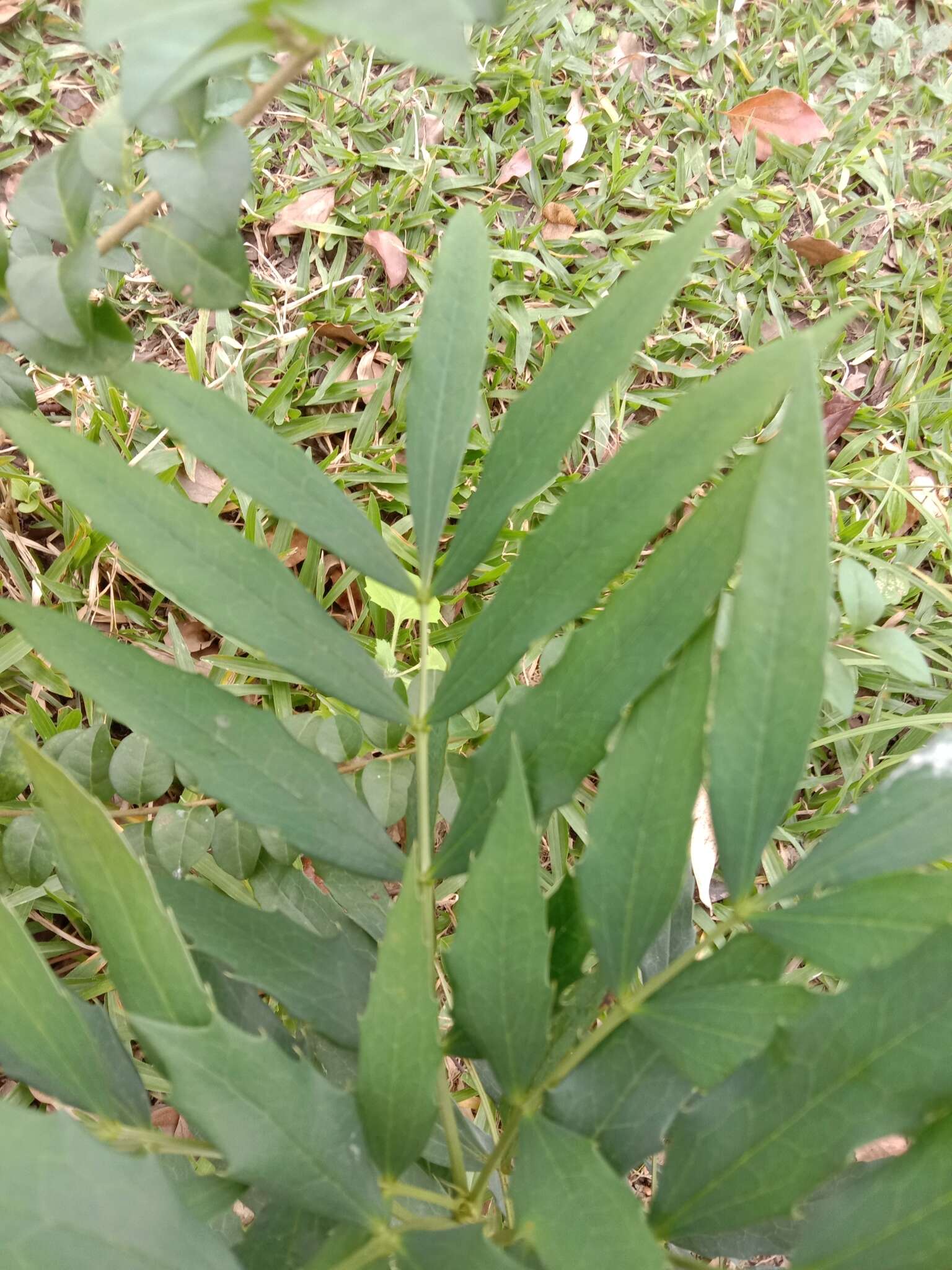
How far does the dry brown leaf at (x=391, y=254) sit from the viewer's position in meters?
1.23

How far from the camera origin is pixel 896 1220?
0.41 metres

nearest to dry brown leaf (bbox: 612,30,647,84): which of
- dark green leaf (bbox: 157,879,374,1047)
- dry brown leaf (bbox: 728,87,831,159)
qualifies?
dry brown leaf (bbox: 728,87,831,159)

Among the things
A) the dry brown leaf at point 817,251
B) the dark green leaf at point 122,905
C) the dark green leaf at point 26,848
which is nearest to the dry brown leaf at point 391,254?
the dry brown leaf at point 817,251

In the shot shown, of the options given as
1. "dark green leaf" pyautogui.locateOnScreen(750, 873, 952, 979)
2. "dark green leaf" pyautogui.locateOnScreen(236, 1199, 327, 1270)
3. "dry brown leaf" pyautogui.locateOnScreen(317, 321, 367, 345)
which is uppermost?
"dry brown leaf" pyautogui.locateOnScreen(317, 321, 367, 345)

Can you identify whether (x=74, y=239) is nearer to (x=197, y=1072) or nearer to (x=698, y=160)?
(x=197, y=1072)

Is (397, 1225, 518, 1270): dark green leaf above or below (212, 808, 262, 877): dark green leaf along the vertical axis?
above

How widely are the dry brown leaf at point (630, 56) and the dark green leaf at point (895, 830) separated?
133cm

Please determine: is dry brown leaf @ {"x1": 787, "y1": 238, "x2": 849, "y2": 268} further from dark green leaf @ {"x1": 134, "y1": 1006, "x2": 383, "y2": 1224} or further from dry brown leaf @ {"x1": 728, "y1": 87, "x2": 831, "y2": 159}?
dark green leaf @ {"x1": 134, "y1": 1006, "x2": 383, "y2": 1224}

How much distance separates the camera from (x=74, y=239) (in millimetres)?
473

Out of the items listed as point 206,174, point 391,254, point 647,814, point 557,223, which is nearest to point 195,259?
point 206,174

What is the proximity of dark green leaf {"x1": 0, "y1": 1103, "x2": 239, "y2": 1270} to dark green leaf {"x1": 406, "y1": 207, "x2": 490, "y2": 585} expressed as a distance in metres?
0.41

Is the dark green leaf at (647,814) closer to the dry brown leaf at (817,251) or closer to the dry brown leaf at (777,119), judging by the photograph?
the dry brown leaf at (817,251)

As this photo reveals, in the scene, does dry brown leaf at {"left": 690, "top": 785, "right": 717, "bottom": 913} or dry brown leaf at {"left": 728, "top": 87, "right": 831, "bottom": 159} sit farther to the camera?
dry brown leaf at {"left": 728, "top": 87, "right": 831, "bottom": 159}

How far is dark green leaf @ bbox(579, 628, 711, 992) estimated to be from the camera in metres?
0.48
